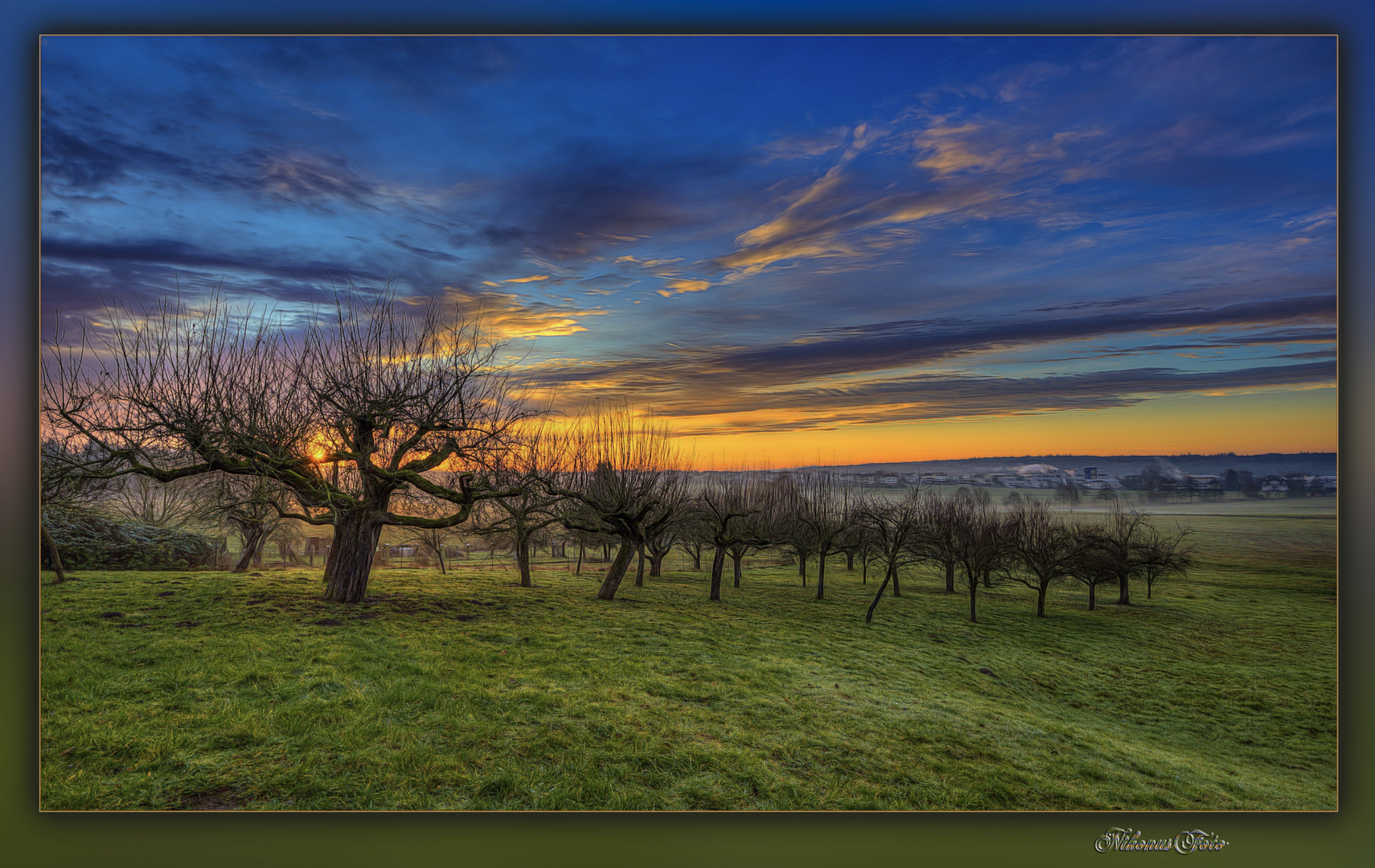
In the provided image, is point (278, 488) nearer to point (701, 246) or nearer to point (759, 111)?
point (701, 246)

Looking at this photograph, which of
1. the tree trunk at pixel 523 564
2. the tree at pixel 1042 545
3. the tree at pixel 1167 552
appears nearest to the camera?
the tree at pixel 1167 552

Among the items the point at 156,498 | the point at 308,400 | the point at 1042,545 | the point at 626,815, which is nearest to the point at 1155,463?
the point at 626,815

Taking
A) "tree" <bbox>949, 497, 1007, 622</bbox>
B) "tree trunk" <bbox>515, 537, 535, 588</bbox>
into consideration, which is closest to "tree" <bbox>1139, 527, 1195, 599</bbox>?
"tree" <bbox>949, 497, 1007, 622</bbox>

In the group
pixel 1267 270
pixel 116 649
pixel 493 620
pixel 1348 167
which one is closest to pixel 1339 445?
pixel 1267 270

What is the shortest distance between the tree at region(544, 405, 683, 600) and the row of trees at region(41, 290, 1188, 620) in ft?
0.15

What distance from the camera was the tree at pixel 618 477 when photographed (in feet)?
27.0

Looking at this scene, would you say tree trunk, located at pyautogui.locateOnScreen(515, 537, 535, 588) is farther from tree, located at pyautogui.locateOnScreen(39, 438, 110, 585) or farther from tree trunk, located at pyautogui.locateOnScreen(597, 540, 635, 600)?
tree, located at pyautogui.locateOnScreen(39, 438, 110, 585)

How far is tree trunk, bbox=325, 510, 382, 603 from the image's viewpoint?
26.3 feet

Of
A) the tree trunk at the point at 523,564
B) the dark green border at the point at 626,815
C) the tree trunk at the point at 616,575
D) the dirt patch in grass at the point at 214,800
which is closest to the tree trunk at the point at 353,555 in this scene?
the dark green border at the point at 626,815

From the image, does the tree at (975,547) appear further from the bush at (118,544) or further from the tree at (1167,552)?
the bush at (118,544)

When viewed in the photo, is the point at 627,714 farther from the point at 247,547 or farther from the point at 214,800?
the point at 247,547

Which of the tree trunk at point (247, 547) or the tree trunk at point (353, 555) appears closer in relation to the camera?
the tree trunk at point (353, 555)

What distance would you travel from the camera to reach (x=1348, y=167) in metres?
4.11

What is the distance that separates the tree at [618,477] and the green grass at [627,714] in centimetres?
246
